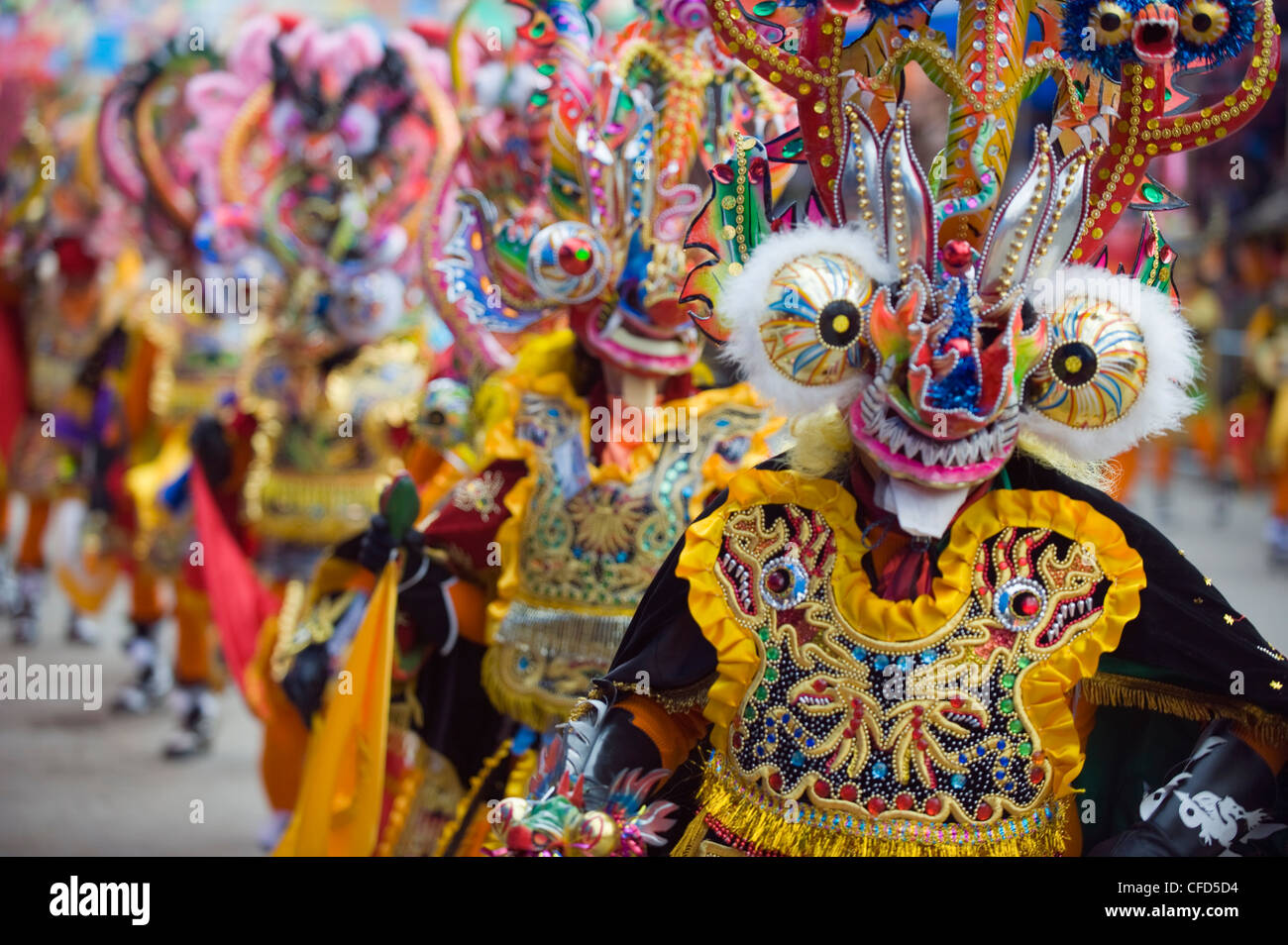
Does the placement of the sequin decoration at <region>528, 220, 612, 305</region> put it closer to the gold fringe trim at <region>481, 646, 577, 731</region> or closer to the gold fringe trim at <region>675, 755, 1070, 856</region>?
the gold fringe trim at <region>481, 646, 577, 731</region>

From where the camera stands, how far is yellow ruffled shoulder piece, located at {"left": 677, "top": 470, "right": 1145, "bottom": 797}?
2.66m

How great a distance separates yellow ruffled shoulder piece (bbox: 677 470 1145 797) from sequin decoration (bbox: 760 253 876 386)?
0.80 ft

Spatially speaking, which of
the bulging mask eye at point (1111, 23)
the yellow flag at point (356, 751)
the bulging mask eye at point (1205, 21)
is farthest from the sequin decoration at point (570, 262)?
the bulging mask eye at point (1205, 21)

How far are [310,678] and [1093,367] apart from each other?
8.84ft

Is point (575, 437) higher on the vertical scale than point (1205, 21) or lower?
lower

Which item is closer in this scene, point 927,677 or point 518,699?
point 927,677

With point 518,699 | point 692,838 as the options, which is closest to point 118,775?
point 518,699

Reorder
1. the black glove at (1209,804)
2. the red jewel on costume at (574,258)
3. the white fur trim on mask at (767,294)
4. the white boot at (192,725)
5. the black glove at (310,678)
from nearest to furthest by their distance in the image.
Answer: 1. the black glove at (1209,804)
2. the white fur trim on mask at (767,294)
3. the red jewel on costume at (574,258)
4. the black glove at (310,678)
5. the white boot at (192,725)

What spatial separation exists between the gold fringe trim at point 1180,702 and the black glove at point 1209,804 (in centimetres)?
3

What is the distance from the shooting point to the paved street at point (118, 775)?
640 cm

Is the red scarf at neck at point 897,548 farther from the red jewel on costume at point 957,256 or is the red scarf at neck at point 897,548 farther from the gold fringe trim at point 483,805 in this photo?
the gold fringe trim at point 483,805

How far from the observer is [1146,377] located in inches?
103

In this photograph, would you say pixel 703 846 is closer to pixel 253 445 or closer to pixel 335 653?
pixel 335 653

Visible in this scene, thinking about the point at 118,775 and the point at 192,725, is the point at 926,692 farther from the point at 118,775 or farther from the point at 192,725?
the point at 192,725
